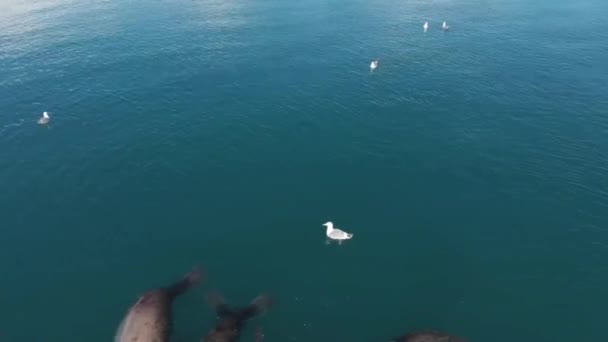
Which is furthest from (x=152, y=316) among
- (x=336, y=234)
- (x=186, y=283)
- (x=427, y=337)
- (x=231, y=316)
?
(x=427, y=337)

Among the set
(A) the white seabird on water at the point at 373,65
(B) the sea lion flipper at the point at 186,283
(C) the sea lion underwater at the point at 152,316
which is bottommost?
(C) the sea lion underwater at the point at 152,316

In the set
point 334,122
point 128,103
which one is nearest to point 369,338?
point 334,122

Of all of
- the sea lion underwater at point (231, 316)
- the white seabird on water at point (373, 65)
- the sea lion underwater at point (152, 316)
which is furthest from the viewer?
the white seabird on water at point (373, 65)

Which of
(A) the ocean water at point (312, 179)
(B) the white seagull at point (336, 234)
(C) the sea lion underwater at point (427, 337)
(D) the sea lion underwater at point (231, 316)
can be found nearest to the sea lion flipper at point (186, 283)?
(A) the ocean water at point (312, 179)

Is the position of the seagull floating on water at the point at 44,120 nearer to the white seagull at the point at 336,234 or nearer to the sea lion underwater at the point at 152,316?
the sea lion underwater at the point at 152,316

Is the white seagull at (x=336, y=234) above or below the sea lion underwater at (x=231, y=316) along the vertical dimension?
above

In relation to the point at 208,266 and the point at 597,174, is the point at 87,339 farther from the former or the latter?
the point at 597,174

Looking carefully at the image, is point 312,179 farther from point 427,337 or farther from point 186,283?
Result: point 427,337
